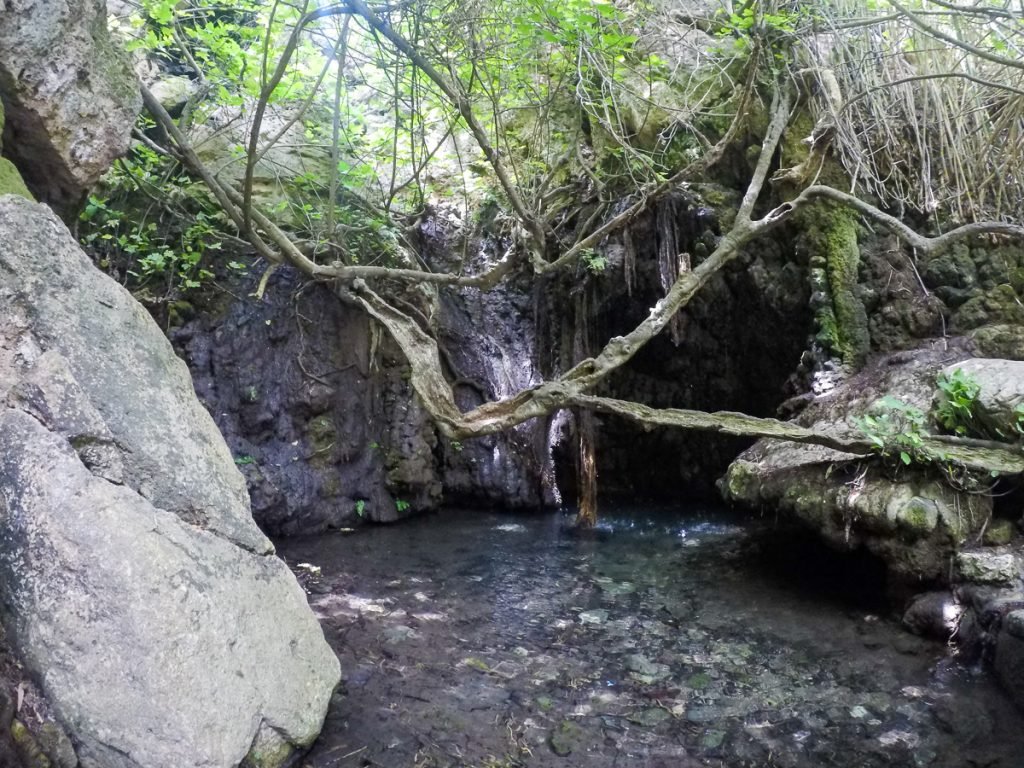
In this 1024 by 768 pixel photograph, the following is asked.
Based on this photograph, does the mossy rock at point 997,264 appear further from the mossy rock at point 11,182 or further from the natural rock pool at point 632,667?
the mossy rock at point 11,182

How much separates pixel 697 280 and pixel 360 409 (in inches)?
156

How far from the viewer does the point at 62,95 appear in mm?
2812

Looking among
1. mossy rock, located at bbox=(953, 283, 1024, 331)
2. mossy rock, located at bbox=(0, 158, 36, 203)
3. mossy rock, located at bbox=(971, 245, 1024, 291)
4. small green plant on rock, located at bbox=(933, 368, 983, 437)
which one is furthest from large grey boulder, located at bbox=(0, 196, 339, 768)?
mossy rock, located at bbox=(971, 245, 1024, 291)

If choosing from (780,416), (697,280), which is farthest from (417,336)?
(780,416)

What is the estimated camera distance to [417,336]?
6.03m

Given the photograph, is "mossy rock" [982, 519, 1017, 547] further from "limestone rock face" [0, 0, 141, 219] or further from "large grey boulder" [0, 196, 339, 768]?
"limestone rock face" [0, 0, 141, 219]

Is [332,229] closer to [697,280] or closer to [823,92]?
[697,280]

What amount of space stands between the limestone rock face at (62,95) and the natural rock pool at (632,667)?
9.02 feet

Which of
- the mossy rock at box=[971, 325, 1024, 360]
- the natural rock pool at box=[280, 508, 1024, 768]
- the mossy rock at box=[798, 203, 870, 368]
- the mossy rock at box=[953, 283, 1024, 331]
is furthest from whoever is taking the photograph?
the mossy rock at box=[798, 203, 870, 368]

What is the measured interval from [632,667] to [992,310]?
4290mm

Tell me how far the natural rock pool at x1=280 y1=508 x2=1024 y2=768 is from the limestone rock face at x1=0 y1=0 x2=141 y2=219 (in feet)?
9.02

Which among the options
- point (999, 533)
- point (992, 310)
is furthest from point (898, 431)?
point (992, 310)

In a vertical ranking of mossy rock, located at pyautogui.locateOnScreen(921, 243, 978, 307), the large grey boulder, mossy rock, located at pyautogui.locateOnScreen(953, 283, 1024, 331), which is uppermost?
mossy rock, located at pyautogui.locateOnScreen(921, 243, 978, 307)

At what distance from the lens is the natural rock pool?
312 centimetres
